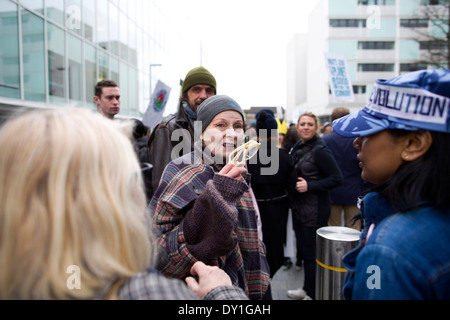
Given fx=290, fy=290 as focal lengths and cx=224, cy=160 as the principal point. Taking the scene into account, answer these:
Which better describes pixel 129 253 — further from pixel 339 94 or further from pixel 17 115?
pixel 339 94

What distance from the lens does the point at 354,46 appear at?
3681 centimetres

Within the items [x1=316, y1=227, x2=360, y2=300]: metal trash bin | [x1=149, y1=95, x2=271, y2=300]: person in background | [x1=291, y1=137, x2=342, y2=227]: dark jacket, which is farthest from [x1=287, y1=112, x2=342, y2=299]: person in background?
[x1=149, y1=95, x2=271, y2=300]: person in background

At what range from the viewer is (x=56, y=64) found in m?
8.39

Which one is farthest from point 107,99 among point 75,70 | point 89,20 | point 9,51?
point 89,20

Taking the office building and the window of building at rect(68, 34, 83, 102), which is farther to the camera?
the office building

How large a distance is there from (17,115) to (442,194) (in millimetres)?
1299

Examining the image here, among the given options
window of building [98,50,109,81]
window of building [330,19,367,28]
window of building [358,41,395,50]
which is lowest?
window of building [98,50,109,81]

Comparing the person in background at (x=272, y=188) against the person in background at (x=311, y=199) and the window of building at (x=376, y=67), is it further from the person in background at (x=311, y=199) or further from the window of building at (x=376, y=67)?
the window of building at (x=376, y=67)

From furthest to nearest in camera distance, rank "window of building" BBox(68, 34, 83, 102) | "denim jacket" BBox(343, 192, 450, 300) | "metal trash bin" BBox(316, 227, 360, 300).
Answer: "window of building" BBox(68, 34, 83, 102)
"metal trash bin" BBox(316, 227, 360, 300)
"denim jacket" BBox(343, 192, 450, 300)

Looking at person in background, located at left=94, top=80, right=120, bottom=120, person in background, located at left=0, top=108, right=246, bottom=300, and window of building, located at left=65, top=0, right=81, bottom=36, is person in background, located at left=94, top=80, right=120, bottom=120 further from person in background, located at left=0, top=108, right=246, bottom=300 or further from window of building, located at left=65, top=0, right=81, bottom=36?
person in background, located at left=0, top=108, right=246, bottom=300

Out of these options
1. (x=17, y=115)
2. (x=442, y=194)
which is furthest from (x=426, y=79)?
(x=17, y=115)

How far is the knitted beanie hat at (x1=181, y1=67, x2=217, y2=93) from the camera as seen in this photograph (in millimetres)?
2676

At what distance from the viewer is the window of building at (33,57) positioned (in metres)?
7.06

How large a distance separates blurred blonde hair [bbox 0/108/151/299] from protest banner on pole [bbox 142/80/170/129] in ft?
12.1
